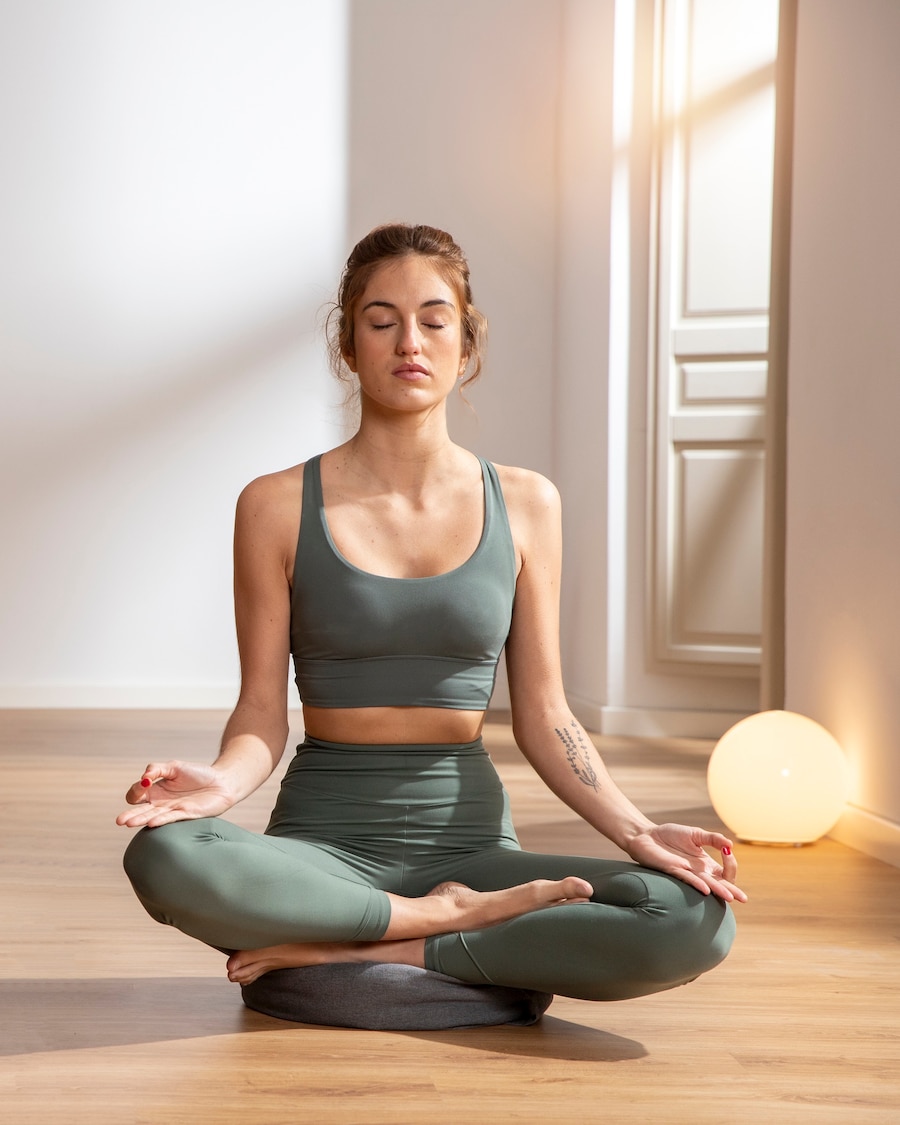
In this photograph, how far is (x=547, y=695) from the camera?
1.80 m

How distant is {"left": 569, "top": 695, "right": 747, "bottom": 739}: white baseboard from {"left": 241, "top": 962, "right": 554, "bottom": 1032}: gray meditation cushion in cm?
301

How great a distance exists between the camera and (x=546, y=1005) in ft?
5.52

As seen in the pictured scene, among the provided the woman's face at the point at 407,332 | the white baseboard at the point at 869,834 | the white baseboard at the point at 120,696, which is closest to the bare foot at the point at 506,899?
the woman's face at the point at 407,332

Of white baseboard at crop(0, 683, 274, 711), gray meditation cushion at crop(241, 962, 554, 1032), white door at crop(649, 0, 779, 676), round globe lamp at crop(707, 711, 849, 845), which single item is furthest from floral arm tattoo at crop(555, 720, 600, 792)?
white baseboard at crop(0, 683, 274, 711)

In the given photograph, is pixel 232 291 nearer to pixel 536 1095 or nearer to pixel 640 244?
pixel 640 244

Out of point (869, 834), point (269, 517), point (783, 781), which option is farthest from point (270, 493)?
point (869, 834)

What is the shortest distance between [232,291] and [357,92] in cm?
88

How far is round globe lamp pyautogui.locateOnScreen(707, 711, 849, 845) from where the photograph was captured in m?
2.87

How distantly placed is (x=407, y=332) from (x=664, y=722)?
10.2 ft

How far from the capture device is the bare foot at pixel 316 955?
5.29ft

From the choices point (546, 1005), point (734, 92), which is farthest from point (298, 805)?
point (734, 92)

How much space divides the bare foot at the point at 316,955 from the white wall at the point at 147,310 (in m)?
3.73

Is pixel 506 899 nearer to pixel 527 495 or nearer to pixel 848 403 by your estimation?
pixel 527 495

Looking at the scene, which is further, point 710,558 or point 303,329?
point 303,329
